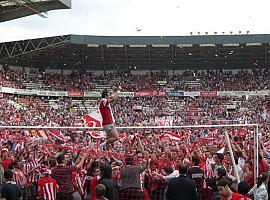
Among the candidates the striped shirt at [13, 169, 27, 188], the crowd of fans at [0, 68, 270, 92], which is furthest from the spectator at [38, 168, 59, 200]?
the crowd of fans at [0, 68, 270, 92]

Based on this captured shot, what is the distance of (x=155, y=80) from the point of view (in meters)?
55.1

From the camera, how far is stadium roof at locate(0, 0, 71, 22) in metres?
35.3

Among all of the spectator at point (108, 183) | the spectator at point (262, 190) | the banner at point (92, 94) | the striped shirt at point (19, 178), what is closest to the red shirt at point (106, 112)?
the striped shirt at point (19, 178)

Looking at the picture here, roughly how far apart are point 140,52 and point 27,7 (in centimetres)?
1712

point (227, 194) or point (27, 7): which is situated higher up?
point (27, 7)

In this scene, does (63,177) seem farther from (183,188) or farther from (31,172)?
(183,188)

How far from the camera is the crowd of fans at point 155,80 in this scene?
53.0 m

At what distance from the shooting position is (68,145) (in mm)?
14164

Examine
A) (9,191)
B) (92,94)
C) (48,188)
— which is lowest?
(48,188)

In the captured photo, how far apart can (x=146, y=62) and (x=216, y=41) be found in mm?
9445

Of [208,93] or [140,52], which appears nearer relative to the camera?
[140,52]

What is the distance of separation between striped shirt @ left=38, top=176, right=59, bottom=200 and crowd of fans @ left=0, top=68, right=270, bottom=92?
42.8 metres

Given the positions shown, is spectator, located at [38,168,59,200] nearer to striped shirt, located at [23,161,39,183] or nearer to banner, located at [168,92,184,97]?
striped shirt, located at [23,161,39,183]

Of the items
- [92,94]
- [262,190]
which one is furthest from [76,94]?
[262,190]
